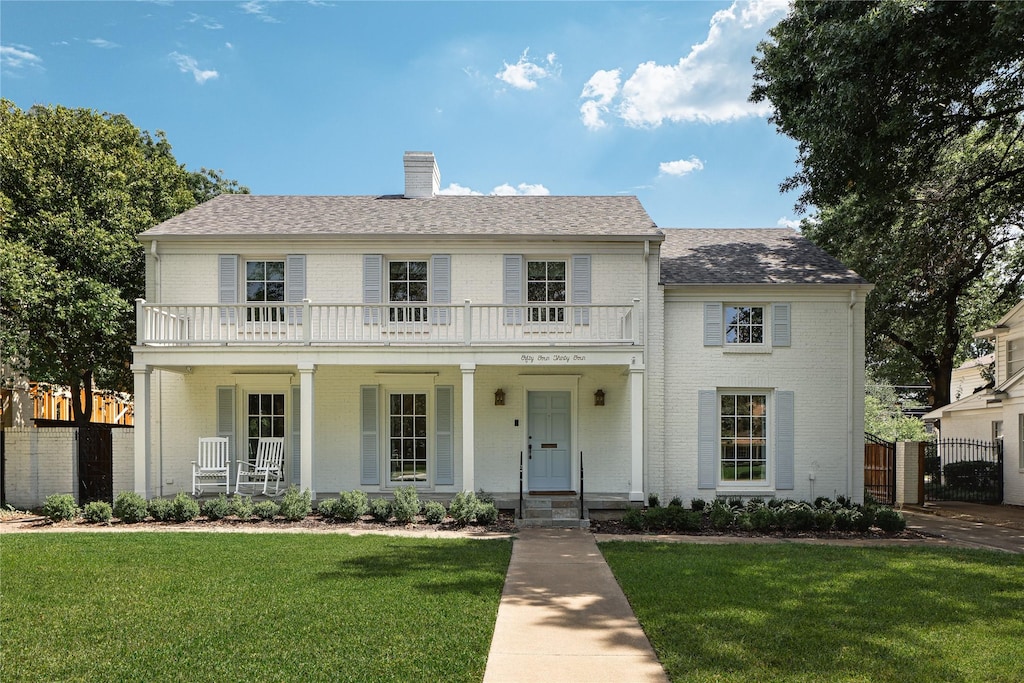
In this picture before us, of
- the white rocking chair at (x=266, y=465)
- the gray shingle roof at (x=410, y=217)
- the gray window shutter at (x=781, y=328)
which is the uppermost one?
the gray shingle roof at (x=410, y=217)

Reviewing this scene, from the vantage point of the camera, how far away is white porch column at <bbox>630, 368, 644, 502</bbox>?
14.0 meters

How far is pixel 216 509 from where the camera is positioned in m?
13.6

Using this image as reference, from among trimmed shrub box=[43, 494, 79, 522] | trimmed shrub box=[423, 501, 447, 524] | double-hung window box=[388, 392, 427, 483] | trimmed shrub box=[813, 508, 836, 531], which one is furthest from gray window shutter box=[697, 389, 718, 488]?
trimmed shrub box=[43, 494, 79, 522]

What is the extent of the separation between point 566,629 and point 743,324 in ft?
35.2

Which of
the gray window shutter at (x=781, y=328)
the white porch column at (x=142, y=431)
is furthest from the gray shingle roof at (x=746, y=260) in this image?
the white porch column at (x=142, y=431)

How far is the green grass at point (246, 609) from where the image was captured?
5723 millimetres

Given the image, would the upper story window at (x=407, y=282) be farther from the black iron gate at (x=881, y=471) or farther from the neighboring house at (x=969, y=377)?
the neighboring house at (x=969, y=377)

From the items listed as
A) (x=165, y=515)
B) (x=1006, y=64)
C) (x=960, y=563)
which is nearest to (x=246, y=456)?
(x=165, y=515)

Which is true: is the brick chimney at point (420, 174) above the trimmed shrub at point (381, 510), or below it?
above

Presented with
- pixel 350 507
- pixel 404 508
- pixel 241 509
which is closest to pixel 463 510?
pixel 404 508

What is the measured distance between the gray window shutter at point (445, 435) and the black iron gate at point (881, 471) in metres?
10.5

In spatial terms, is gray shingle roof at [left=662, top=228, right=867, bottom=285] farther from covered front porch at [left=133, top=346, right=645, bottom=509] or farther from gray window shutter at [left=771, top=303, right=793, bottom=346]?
covered front porch at [left=133, top=346, right=645, bottom=509]

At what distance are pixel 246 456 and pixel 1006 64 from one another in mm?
16059

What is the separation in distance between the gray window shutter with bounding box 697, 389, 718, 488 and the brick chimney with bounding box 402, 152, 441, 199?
27.6 feet
